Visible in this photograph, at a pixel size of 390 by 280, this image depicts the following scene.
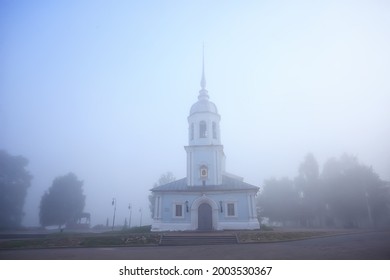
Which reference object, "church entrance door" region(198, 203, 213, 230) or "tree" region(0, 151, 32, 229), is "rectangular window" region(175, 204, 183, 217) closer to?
"church entrance door" region(198, 203, 213, 230)

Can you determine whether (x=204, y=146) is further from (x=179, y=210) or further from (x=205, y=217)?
(x=205, y=217)

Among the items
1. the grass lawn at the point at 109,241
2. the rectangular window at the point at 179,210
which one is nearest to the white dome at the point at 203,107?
the rectangular window at the point at 179,210

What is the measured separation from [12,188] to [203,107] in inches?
1258

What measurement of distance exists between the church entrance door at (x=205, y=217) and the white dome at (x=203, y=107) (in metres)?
11.6

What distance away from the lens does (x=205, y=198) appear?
2727 centimetres

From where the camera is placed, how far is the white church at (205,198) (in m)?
26.6

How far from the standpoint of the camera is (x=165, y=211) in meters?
27.4

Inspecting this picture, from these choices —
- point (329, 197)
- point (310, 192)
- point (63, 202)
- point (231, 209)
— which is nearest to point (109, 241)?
point (231, 209)

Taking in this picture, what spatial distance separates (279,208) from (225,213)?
85.1ft

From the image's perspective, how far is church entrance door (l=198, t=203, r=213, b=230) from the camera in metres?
26.6

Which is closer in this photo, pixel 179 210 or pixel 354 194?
pixel 179 210

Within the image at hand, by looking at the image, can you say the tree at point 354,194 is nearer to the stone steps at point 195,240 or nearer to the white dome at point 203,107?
the white dome at point 203,107

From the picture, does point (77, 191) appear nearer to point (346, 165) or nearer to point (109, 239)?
point (109, 239)
